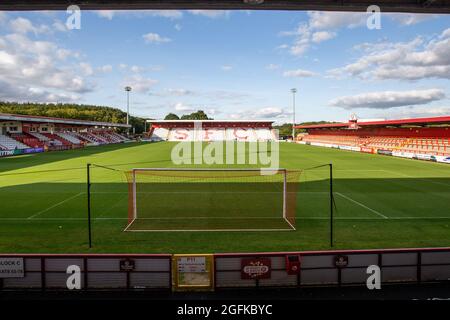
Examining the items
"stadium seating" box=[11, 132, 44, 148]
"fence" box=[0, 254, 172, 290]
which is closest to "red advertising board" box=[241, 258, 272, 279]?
"fence" box=[0, 254, 172, 290]

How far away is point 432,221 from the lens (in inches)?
624

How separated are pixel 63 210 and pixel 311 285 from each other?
13532 mm

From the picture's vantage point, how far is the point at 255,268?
9289 mm

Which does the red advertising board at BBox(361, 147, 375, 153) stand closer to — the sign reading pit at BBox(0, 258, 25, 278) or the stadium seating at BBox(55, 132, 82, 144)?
the sign reading pit at BBox(0, 258, 25, 278)

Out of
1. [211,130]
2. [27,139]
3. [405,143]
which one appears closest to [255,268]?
[405,143]

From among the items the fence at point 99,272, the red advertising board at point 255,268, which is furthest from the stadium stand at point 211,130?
the fence at point 99,272

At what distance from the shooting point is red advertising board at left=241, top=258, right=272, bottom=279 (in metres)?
9.27

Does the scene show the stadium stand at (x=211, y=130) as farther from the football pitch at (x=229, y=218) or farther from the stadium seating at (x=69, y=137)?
the football pitch at (x=229, y=218)

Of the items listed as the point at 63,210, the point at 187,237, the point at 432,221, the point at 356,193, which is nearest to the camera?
the point at 187,237

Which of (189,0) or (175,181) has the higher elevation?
(189,0)

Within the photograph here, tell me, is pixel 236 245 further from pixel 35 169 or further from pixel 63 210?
pixel 35 169
